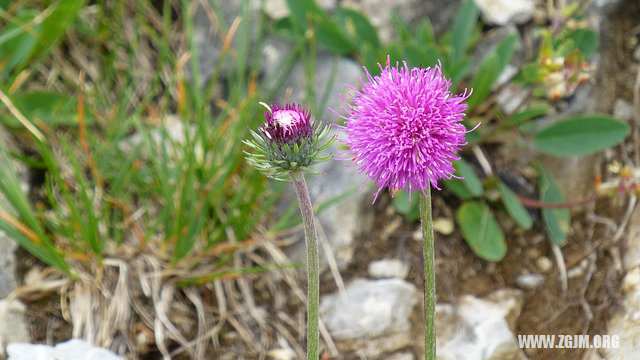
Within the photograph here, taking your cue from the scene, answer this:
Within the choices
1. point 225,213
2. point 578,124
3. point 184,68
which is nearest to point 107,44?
point 184,68

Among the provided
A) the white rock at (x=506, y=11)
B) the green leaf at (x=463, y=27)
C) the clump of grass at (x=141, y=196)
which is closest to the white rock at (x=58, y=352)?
the clump of grass at (x=141, y=196)

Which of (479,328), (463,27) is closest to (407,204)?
(479,328)

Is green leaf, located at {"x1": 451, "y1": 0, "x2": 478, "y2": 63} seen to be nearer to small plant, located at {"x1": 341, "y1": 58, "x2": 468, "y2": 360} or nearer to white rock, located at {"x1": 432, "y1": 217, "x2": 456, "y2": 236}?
white rock, located at {"x1": 432, "y1": 217, "x2": 456, "y2": 236}

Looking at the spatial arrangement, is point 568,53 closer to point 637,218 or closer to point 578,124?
point 578,124

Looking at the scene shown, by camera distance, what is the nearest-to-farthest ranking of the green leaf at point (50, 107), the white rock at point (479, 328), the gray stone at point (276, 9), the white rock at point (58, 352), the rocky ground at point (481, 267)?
the white rock at point (58, 352) < the white rock at point (479, 328) < the rocky ground at point (481, 267) < the green leaf at point (50, 107) < the gray stone at point (276, 9)

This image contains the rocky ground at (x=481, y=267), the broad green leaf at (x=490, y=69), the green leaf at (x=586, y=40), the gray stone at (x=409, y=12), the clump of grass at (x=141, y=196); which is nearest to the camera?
the rocky ground at (x=481, y=267)

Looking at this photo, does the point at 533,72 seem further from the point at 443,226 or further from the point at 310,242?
the point at 310,242

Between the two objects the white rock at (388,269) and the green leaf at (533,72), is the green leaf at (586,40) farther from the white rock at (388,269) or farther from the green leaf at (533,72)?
the white rock at (388,269)
